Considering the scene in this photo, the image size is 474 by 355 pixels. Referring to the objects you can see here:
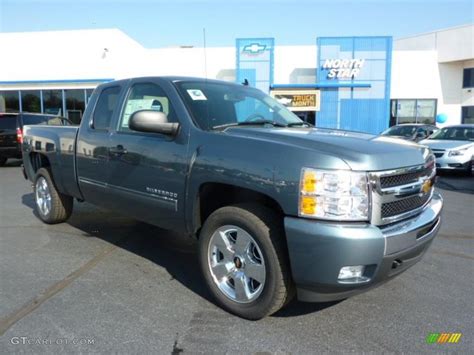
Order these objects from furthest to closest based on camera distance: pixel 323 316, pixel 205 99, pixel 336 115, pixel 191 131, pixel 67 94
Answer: pixel 336 115, pixel 67 94, pixel 205 99, pixel 191 131, pixel 323 316

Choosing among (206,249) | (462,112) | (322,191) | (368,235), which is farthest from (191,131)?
(462,112)

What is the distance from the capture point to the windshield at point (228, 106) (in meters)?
Answer: 3.75

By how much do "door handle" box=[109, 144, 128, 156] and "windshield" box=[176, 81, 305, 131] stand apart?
86 centimetres

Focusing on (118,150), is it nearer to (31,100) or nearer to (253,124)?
(253,124)

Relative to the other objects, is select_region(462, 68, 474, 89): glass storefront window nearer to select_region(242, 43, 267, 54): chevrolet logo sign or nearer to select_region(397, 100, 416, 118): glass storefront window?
select_region(397, 100, 416, 118): glass storefront window

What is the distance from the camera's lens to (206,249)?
348 centimetres

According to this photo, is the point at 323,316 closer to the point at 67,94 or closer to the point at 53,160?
the point at 53,160

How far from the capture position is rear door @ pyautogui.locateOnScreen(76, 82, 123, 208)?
454 cm

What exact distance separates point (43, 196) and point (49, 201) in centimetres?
24

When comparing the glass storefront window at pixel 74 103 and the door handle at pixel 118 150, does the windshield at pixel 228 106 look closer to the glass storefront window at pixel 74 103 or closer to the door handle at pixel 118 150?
the door handle at pixel 118 150

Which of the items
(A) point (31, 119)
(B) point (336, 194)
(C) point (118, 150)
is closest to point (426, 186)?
(B) point (336, 194)

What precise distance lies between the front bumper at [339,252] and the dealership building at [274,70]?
19.6 m

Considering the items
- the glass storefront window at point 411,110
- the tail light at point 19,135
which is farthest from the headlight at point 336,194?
the glass storefront window at point 411,110

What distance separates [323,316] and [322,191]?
1.20m
